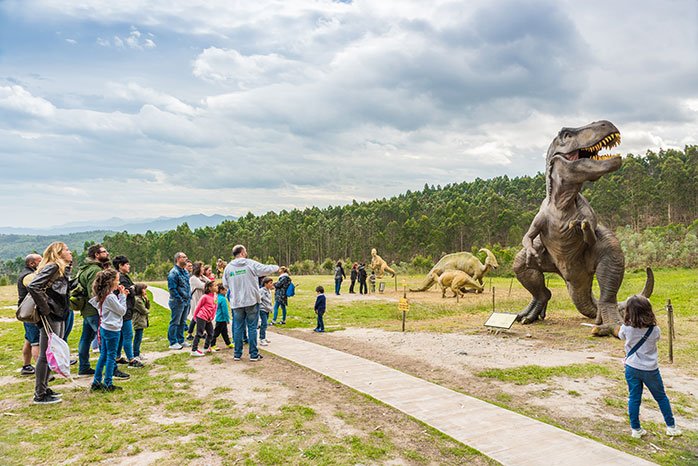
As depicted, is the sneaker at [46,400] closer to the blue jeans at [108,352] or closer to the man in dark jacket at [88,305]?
the blue jeans at [108,352]

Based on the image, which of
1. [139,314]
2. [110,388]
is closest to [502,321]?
[139,314]

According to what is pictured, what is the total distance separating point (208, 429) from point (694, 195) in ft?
196

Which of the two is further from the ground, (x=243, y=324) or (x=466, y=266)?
(x=466, y=266)

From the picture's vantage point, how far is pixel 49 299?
554 centimetres

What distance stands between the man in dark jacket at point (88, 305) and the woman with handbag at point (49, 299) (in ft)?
2.40

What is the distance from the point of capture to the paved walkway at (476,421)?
4.01 metres

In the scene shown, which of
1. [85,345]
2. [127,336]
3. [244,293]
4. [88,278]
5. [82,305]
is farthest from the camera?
[244,293]

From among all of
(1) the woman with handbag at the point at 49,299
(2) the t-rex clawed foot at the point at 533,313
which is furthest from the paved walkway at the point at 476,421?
(2) the t-rex clawed foot at the point at 533,313

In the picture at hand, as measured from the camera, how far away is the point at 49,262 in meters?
5.58

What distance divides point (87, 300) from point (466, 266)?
1831 centimetres

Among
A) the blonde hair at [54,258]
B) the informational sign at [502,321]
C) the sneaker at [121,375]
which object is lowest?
the sneaker at [121,375]

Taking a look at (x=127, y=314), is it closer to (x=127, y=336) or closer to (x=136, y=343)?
(x=127, y=336)

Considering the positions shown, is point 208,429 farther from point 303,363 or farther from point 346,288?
point 346,288

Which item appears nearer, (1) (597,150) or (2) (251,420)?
(2) (251,420)
